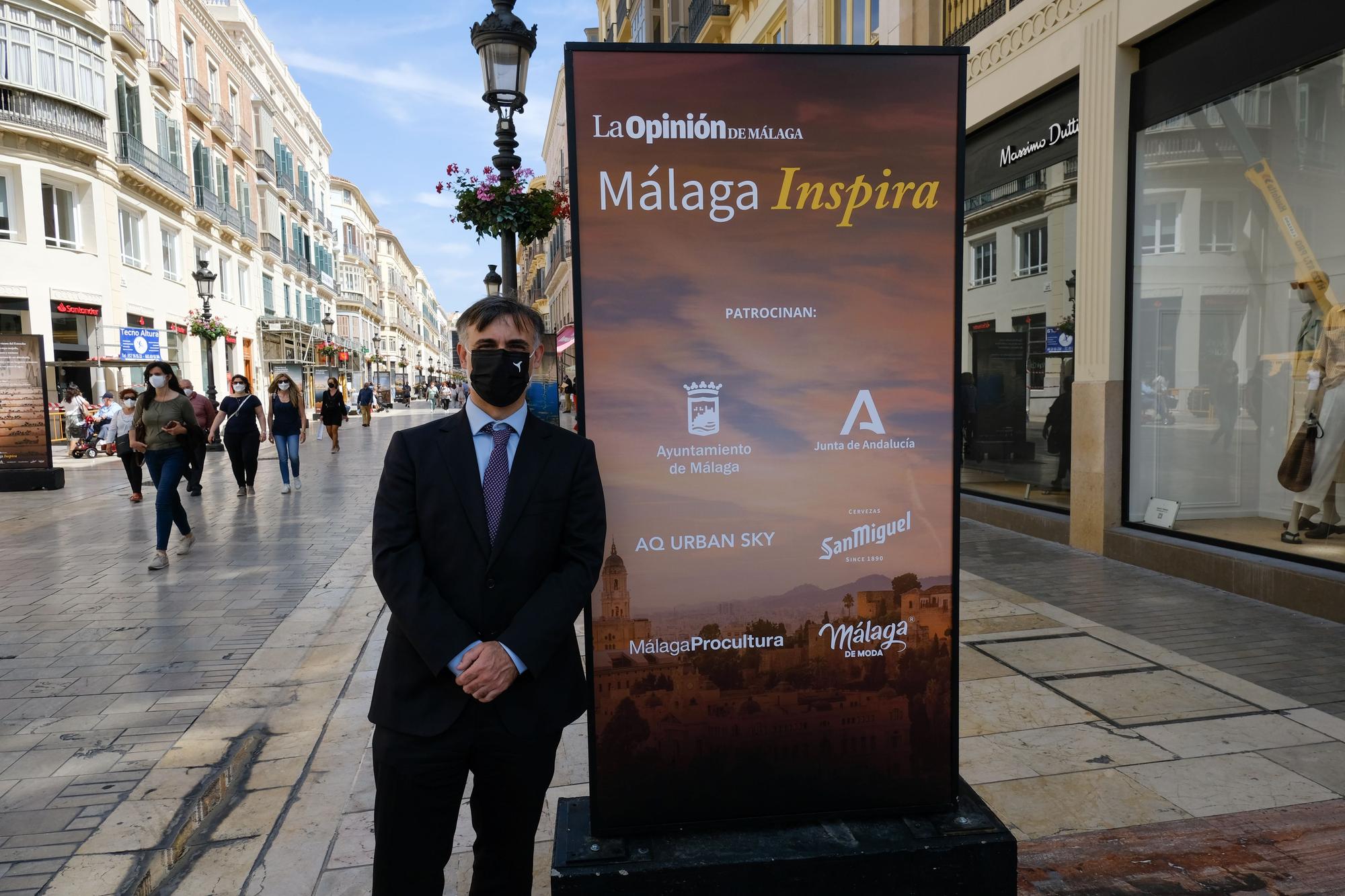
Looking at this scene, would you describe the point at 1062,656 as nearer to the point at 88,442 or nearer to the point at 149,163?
the point at 88,442

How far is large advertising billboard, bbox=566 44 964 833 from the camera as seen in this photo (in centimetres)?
240

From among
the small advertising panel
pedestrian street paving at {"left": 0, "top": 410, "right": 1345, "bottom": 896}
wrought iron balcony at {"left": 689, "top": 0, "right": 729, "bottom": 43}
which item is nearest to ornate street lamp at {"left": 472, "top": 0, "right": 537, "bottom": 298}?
pedestrian street paving at {"left": 0, "top": 410, "right": 1345, "bottom": 896}

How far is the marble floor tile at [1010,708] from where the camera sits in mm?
4023

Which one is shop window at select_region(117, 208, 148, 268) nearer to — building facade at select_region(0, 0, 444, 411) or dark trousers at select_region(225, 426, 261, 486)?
building facade at select_region(0, 0, 444, 411)

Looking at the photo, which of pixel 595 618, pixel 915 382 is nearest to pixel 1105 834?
pixel 915 382

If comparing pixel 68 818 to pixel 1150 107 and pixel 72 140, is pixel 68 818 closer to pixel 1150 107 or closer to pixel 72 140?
pixel 1150 107

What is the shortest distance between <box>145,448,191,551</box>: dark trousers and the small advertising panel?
7308mm

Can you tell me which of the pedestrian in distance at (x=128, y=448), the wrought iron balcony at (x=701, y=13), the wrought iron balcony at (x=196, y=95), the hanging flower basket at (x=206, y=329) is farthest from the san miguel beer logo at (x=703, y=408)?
the wrought iron balcony at (x=196, y=95)

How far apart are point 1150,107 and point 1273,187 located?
1.30 meters

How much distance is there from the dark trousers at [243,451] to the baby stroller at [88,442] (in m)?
10.8

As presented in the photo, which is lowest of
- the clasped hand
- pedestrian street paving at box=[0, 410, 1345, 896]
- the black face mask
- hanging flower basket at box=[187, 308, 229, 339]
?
pedestrian street paving at box=[0, 410, 1345, 896]

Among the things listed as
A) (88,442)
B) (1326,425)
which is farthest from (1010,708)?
(88,442)

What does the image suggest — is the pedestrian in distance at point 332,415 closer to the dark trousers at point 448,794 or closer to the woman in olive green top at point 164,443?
the woman in olive green top at point 164,443

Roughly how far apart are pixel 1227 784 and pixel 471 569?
3.13m
